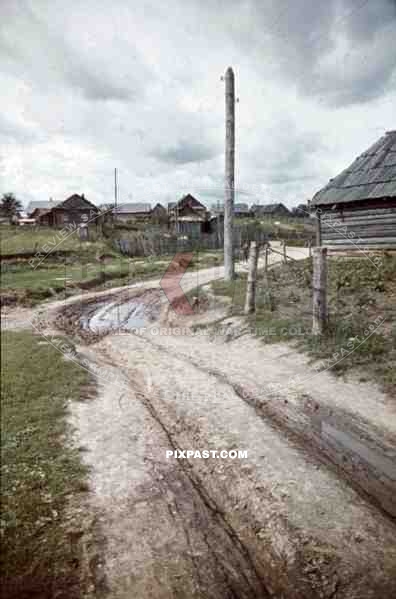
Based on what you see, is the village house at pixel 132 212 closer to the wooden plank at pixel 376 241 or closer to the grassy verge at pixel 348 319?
the grassy verge at pixel 348 319

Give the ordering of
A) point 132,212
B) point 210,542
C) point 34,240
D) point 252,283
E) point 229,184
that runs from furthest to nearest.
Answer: point 252,283 → point 229,184 → point 132,212 → point 210,542 → point 34,240

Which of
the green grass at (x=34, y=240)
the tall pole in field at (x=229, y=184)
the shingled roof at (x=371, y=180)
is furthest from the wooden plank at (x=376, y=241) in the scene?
the green grass at (x=34, y=240)

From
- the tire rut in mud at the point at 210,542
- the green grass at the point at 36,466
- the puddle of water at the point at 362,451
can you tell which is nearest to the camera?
the green grass at the point at 36,466

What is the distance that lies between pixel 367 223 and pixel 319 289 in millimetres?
4206

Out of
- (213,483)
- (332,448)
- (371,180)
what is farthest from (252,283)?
(213,483)

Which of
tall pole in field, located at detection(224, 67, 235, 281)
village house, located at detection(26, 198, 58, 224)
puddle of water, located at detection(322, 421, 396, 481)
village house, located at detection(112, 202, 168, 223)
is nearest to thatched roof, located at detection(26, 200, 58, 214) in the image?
village house, located at detection(26, 198, 58, 224)

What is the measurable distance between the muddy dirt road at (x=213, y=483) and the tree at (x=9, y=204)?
401 mm

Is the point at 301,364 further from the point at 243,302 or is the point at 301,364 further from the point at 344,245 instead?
the point at 243,302

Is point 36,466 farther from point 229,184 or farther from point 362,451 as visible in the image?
point 229,184

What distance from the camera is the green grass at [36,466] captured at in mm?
1393

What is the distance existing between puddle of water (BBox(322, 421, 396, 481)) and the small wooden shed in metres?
4.61

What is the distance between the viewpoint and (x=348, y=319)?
6.98 meters

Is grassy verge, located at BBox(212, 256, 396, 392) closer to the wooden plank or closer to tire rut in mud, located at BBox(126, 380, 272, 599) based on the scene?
the wooden plank

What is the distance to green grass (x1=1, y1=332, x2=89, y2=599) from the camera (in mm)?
1393
